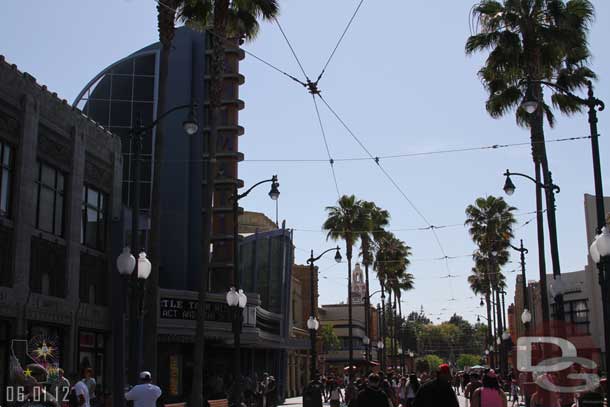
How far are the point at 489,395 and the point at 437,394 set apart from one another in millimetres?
1905

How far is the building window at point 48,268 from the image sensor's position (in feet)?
74.4

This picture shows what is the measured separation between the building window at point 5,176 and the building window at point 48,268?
1.72 m

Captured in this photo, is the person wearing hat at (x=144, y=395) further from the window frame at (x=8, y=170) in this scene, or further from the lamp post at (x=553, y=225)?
the lamp post at (x=553, y=225)

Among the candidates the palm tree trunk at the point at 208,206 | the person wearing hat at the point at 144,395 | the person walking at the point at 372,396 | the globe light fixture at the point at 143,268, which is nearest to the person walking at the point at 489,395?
the person walking at the point at 372,396

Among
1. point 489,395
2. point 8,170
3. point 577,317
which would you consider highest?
point 8,170

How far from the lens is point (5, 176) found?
21.3 meters

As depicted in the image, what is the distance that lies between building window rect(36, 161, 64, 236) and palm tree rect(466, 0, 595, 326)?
48.9ft

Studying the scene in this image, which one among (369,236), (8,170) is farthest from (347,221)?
(8,170)

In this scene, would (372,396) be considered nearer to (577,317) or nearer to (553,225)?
(553,225)

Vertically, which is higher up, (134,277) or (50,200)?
(50,200)

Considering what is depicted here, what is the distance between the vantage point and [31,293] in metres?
21.8

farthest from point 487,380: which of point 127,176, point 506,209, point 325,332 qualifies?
point 325,332

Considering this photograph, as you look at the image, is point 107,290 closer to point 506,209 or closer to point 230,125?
point 230,125

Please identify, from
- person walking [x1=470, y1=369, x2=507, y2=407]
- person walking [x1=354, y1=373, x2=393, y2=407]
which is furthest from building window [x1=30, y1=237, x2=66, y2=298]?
person walking [x1=470, y1=369, x2=507, y2=407]
